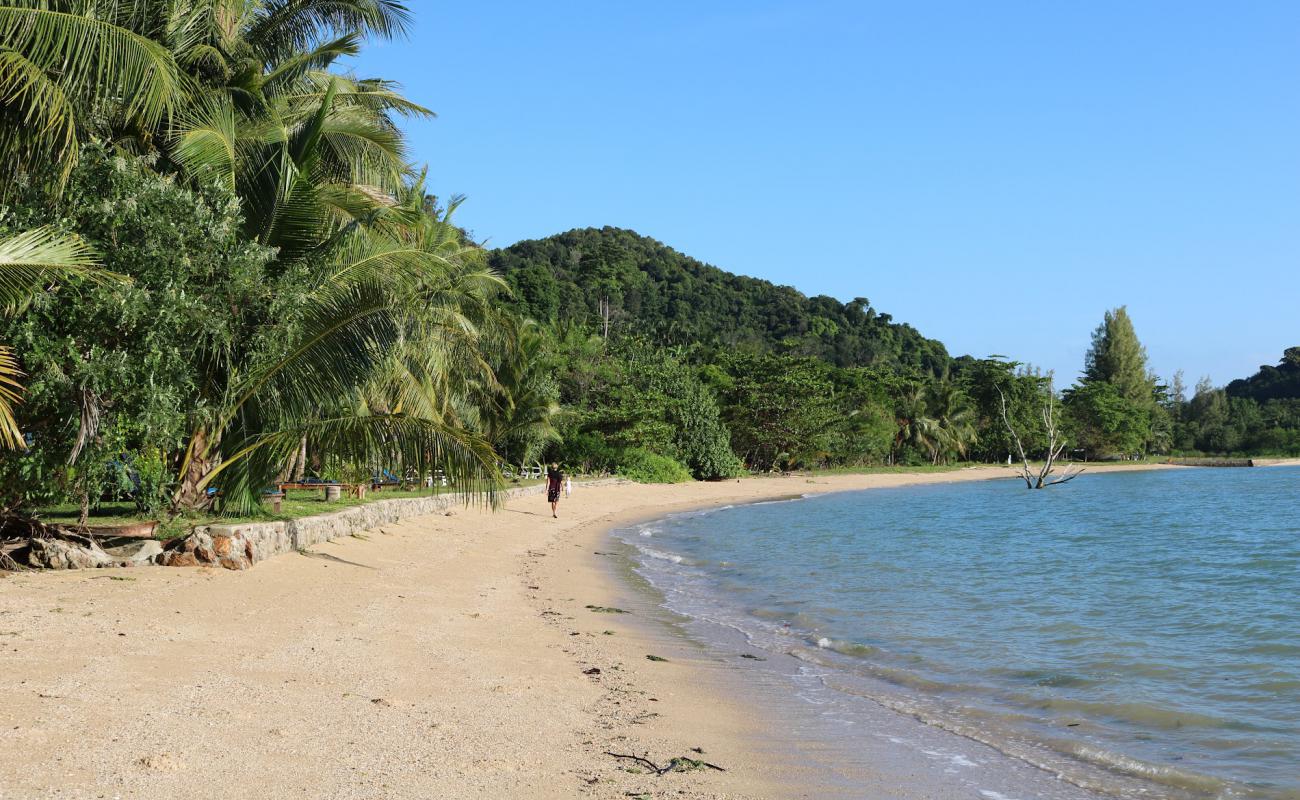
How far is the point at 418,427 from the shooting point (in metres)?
11.4

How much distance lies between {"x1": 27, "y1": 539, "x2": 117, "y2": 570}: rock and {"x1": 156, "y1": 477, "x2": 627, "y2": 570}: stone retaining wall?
63 cm

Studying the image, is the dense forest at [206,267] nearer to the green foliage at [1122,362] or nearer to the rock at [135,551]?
the rock at [135,551]

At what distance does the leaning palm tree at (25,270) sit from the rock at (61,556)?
1.14 m

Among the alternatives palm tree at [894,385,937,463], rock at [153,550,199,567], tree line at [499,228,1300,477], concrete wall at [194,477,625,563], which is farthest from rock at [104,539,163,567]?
palm tree at [894,385,937,463]

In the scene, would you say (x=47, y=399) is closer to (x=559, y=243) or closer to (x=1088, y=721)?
(x=1088, y=721)

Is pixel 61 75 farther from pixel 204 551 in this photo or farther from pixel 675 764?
pixel 675 764

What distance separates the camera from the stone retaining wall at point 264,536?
408 inches

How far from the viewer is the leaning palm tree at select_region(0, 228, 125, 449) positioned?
7.10 meters

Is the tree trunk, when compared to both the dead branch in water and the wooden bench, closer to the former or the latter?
the wooden bench

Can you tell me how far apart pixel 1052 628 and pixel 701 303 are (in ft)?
322

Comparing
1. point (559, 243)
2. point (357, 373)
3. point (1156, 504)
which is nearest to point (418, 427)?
point (357, 373)

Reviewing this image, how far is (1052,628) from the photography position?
11492mm

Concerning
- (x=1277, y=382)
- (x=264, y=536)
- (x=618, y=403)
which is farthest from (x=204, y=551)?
(x=1277, y=382)

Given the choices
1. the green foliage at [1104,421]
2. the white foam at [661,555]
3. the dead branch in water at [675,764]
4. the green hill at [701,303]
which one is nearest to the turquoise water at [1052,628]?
the white foam at [661,555]
